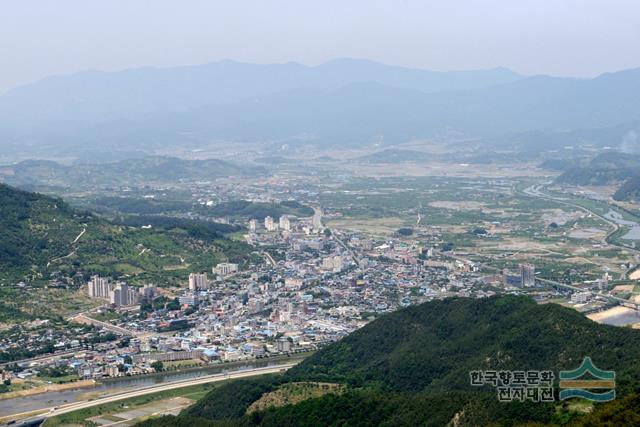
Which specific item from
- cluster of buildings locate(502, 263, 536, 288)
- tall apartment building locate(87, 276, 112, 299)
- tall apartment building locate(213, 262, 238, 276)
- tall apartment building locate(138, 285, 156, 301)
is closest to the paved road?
tall apartment building locate(138, 285, 156, 301)

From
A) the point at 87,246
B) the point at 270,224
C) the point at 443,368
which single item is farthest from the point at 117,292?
the point at 270,224

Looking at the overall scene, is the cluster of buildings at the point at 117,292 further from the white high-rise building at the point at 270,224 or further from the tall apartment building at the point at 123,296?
the white high-rise building at the point at 270,224

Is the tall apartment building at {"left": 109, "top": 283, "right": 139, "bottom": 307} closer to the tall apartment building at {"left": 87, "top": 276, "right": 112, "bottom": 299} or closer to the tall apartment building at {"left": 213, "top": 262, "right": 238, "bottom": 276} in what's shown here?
the tall apartment building at {"left": 87, "top": 276, "right": 112, "bottom": 299}

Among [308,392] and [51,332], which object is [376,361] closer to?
[308,392]

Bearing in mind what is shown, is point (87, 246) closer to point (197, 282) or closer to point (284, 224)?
point (197, 282)

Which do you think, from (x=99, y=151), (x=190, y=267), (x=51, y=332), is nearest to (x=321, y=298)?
(x=190, y=267)

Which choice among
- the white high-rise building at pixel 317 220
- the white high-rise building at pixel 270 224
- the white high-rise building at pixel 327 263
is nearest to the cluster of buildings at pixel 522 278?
the white high-rise building at pixel 327 263
